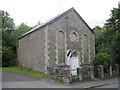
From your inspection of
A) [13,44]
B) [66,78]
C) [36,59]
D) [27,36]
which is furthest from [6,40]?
[66,78]

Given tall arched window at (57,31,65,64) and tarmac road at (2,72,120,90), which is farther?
tall arched window at (57,31,65,64)

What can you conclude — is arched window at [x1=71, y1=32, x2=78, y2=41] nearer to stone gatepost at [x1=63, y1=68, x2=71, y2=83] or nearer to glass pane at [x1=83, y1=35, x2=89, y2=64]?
glass pane at [x1=83, y1=35, x2=89, y2=64]

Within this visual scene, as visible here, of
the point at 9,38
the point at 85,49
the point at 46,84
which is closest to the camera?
the point at 46,84

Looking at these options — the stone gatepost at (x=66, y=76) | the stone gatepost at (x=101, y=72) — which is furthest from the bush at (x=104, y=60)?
the stone gatepost at (x=66, y=76)

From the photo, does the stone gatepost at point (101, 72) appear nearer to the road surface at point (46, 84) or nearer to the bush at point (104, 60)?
the bush at point (104, 60)

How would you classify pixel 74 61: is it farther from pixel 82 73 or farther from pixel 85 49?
pixel 82 73

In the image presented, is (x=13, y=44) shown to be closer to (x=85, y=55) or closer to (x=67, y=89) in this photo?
(x=85, y=55)

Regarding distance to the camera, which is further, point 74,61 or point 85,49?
point 85,49

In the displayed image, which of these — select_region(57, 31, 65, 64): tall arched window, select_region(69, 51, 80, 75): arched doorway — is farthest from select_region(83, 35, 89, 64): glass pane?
select_region(57, 31, 65, 64): tall arched window

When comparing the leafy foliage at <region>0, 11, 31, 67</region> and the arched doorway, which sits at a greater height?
the leafy foliage at <region>0, 11, 31, 67</region>

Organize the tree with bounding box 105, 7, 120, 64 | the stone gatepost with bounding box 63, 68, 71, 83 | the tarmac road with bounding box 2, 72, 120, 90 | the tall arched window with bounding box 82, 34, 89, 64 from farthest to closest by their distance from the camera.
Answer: the tall arched window with bounding box 82, 34, 89, 64 → the tree with bounding box 105, 7, 120, 64 → the stone gatepost with bounding box 63, 68, 71, 83 → the tarmac road with bounding box 2, 72, 120, 90

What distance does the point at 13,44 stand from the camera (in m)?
51.4

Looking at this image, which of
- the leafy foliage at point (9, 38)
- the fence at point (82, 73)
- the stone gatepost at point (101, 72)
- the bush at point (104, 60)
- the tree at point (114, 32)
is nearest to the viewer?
the fence at point (82, 73)

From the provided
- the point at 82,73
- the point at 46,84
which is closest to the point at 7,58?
the point at 82,73
